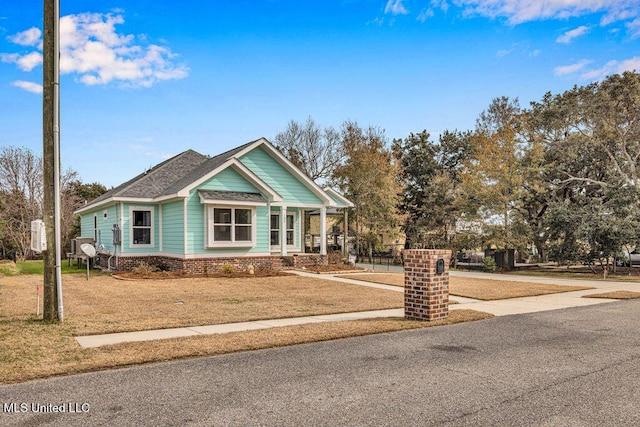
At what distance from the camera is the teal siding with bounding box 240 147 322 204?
21.8 meters

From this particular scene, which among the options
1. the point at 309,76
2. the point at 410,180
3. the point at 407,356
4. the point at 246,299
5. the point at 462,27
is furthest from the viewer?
the point at 410,180

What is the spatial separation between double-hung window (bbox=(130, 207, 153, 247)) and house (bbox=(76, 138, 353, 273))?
4 centimetres

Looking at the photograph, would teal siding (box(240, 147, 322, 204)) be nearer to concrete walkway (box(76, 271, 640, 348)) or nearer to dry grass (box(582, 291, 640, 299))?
concrete walkway (box(76, 271, 640, 348))

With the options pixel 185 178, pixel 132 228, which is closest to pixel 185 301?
pixel 132 228

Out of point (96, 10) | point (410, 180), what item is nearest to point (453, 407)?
point (96, 10)

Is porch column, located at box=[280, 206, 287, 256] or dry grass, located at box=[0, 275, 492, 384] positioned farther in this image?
porch column, located at box=[280, 206, 287, 256]

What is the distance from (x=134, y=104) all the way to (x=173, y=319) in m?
15.9

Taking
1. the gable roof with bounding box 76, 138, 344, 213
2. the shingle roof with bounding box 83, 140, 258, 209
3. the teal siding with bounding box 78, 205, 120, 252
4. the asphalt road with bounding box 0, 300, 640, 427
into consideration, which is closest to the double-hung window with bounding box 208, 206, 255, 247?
the gable roof with bounding box 76, 138, 344, 213

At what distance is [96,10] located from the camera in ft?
45.6

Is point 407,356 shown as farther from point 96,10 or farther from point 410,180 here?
point 410,180

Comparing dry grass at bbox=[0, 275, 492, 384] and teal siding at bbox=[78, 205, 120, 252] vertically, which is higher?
teal siding at bbox=[78, 205, 120, 252]

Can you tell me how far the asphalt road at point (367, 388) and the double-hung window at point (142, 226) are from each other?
15.8 meters

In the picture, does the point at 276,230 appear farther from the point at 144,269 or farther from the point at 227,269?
the point at 144,269

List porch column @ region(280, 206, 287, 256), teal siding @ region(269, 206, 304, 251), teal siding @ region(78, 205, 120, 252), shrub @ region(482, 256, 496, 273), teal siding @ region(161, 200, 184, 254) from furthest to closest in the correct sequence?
1. shrub @ region(482, 256, 496, 273)
2. teal siding @ region(269, 206, 304, 251)
3. porch column @ region(280, 206, 287, 256)
4. teal siding @ region(78, 205, 120, 252)
5. teal siding @ region(161, 200, 184, 254)
